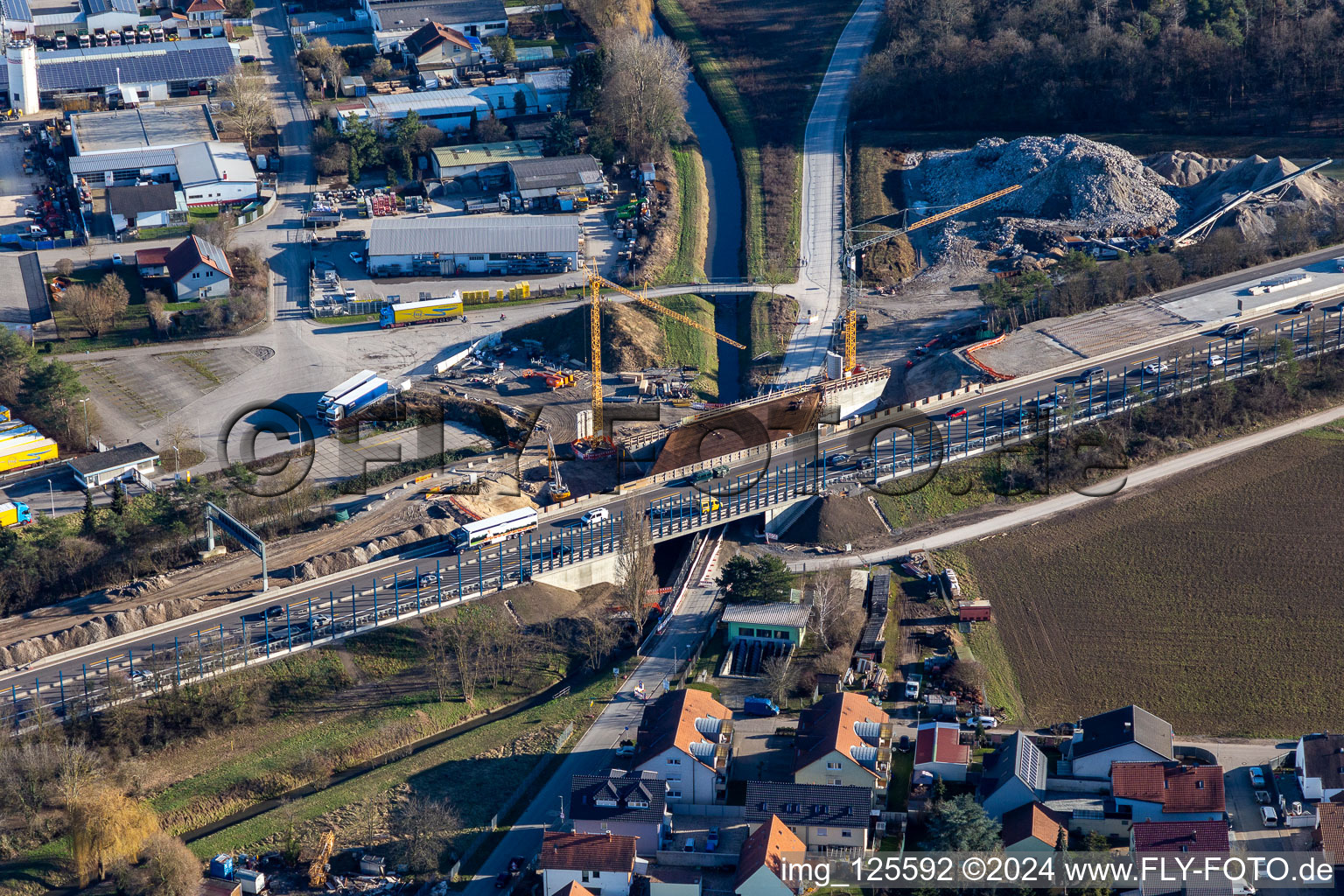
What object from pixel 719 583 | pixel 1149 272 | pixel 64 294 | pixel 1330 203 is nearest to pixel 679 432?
pixel 719 583

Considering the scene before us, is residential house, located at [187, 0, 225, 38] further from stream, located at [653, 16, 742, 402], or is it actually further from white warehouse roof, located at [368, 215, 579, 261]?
white warehouse roof, located at [368, 215, 579, 261]

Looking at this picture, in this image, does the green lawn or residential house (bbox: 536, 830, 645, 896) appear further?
the green lawn

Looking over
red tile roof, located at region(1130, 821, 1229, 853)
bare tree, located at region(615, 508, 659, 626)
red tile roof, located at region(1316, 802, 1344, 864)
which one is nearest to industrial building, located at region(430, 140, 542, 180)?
bare tree, located at region(615, 508, 659, 626)

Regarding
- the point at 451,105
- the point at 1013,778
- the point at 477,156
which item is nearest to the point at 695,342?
the point at 477,156

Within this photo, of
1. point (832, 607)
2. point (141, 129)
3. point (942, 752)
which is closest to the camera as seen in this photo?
point (942, 752)

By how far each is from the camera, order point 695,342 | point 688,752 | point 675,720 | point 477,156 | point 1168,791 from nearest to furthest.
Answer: point 1168,791 → point 688,752 → point 675,720 → point 695,342 → point 477,156

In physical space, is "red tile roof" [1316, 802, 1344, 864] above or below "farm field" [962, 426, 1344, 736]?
below

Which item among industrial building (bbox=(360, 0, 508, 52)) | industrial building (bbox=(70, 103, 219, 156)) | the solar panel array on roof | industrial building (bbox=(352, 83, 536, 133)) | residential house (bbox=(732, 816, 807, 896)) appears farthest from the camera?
industrial building (bbox=(360, 0, 508, 52))

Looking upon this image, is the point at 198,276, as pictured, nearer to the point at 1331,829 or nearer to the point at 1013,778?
the point at 1013,778
